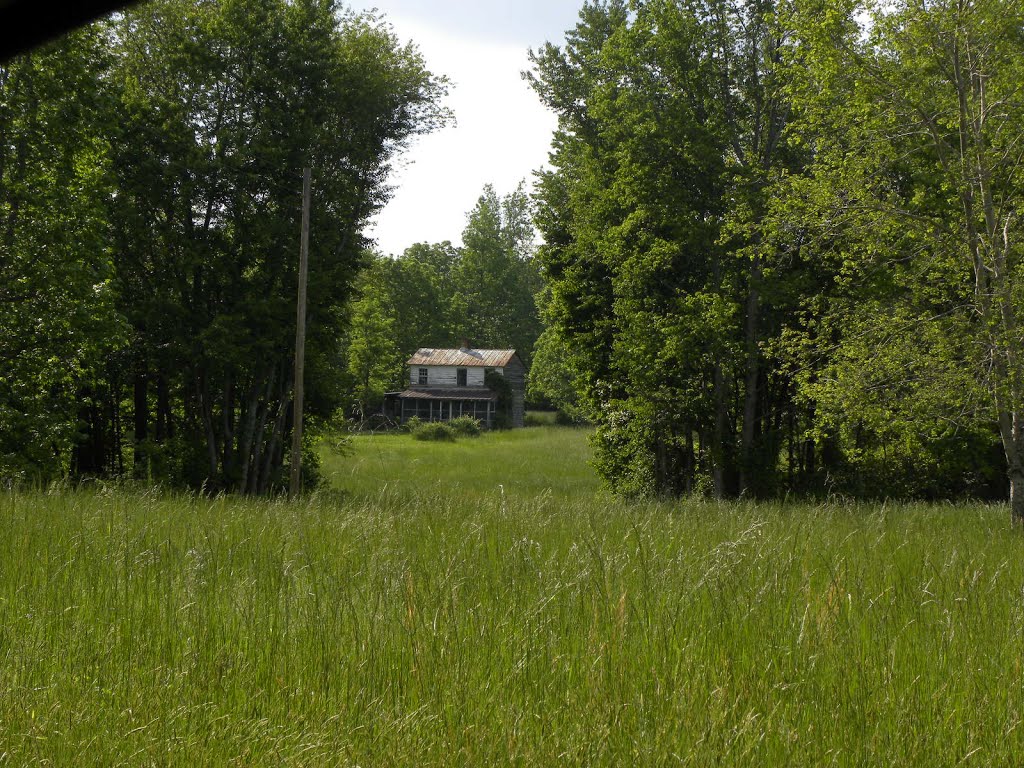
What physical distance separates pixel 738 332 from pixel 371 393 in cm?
3915

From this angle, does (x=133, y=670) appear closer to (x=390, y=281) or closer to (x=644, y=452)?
(x=644, y=452)

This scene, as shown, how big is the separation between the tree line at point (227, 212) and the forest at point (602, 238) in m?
0.08

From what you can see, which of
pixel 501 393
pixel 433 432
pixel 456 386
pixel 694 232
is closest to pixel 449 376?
pixel 456 386

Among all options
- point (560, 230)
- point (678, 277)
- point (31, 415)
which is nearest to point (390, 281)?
point (560, 230)

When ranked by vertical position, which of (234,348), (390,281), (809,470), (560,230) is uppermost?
(390,281)

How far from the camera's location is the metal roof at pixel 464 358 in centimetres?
6619

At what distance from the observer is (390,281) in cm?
7131

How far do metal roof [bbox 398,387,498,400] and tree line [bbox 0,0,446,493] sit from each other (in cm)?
4193

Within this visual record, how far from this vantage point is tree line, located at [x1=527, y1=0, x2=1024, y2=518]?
1110 cm

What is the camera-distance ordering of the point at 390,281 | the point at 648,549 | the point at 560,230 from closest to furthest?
the point at 648,549 < the point at 560,230 < the point at 390,281

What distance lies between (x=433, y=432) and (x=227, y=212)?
1311 inches

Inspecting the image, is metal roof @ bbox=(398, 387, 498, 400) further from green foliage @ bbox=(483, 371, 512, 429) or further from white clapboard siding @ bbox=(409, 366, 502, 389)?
green foliage @ bbox=(483, 371, 512, 429)

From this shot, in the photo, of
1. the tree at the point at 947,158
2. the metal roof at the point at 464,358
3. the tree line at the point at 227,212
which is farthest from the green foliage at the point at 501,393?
the tree at the point at 947,158

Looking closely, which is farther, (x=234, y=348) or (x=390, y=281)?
(x=390, y=281)
